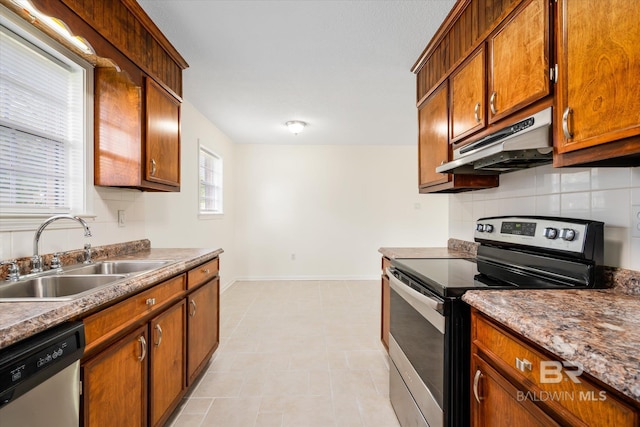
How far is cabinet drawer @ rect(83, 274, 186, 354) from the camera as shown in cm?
106

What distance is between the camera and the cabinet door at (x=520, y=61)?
1.16 metres

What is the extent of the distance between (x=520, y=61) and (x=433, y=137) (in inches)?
35.5

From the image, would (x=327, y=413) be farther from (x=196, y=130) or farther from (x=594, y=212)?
(x=196, y=130)

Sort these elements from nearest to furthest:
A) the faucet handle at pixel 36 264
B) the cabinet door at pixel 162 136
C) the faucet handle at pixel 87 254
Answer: the faucet handle at pixel 36 264, the faucet handle at pixel 87 254, the cabinet door at pixel 162 136

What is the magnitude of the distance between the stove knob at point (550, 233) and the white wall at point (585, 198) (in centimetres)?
14

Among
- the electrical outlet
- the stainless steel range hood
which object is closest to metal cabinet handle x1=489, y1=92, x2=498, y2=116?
the stainless steel range hood

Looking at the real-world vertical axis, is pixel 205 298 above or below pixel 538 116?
below

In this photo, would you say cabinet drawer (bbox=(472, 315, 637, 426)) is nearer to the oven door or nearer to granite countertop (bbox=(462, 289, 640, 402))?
granite countertop (bbox=(462, 289, 640, 402))

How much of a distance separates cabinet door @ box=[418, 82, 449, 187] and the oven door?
92 centimetres

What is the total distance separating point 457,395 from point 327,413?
3.34 feet

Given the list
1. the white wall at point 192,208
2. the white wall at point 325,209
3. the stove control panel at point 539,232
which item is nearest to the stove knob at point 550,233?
the stove control panel at point 539,232

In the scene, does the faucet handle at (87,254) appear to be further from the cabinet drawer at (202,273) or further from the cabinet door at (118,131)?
the cabinet drawer at (202,273)

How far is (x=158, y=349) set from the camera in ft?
4.95

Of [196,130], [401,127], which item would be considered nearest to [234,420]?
[196,130]
